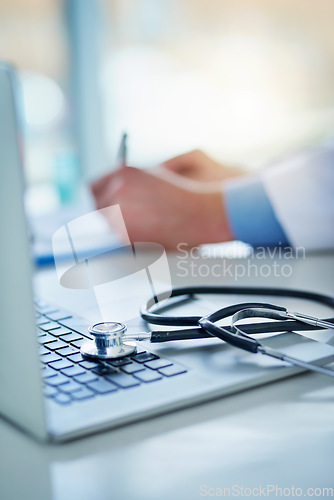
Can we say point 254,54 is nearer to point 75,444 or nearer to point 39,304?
point 39,304

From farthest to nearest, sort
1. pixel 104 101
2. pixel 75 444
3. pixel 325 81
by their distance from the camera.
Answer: pixel 104 101, pixel 325 81, pixel 75 444

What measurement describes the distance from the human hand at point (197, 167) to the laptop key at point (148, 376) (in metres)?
0.54

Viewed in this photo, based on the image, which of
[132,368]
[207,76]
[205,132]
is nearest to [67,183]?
[205,132]

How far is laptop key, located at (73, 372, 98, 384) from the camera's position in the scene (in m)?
0.36

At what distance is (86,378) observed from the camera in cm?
36

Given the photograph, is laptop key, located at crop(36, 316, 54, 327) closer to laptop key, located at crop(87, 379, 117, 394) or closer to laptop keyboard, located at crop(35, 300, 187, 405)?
laptop keyboard, located at crop(35, 300, 187, 405)

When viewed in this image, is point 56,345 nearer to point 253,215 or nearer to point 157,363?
point 157,363

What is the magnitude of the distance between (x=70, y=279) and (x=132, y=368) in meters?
0.22

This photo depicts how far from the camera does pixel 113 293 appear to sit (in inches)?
22.2

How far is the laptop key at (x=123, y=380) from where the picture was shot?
1.15 ft

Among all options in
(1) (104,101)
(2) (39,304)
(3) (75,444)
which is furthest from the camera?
(1) (104,101)

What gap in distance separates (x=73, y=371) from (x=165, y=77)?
1.45m

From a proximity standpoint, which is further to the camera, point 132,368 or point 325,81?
point 325,81

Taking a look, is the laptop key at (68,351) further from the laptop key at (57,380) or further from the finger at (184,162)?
the finger at (184,162)
